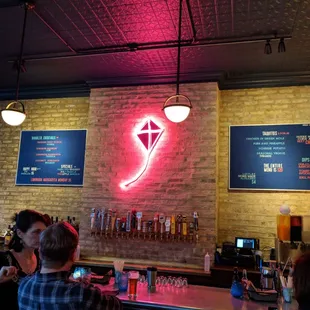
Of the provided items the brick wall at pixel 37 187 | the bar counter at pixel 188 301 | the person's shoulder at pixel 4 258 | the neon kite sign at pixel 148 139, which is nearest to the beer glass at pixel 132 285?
the bar counter at pixel 188 301

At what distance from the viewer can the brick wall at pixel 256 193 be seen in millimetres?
5312

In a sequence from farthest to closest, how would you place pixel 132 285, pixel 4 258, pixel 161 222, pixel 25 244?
pixel 161 222 < pixel 132 285 < pixel 25 244 < pixel 4 258

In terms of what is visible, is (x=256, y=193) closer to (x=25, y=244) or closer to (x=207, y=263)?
(x=207, y=263)

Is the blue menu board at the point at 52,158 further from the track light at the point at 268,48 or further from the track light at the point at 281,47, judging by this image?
the track light at the point at 281,47

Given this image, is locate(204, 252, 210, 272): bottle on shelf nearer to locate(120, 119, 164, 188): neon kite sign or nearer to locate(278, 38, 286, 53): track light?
locate(120, 119, 164, 188): neon kite sign

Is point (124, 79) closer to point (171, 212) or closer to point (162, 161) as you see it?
point (162, 161)

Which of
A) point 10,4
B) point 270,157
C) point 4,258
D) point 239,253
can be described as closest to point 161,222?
point 239,253

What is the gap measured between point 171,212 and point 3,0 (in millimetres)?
3521

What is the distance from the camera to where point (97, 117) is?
593 centimetres

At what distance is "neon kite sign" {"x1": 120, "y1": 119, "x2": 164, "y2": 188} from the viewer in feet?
18.2

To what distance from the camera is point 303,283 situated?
1813 millimetres

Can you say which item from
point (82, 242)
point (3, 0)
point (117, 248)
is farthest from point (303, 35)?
point (82, 242)

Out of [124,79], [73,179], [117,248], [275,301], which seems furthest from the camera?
[73,179]

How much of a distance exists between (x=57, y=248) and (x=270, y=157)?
4.26m
